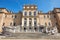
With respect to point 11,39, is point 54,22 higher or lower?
higher

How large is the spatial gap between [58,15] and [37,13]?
8922mm

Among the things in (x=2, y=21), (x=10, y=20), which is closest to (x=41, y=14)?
(x=10, y=20)

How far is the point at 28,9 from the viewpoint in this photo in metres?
51.5

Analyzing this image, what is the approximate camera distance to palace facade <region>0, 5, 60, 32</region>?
160 feet

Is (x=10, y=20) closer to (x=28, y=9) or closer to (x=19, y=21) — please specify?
(x=19, y=21)

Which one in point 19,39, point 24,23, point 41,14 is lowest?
point 19,39

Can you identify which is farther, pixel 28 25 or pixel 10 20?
pixel 10 20

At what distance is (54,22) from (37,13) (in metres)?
8.23

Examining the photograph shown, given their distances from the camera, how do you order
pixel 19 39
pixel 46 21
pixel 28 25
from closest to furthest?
pixel 19 39 → pixel 28 25 → pixel 46 21

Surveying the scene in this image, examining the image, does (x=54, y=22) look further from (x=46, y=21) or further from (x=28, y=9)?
(x=28, y=9)

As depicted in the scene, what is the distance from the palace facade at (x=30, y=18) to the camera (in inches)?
1918

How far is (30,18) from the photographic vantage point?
49.2m

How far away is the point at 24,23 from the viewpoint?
48219 millimetres

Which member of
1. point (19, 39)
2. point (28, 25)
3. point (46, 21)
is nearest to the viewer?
point (19, 39)
